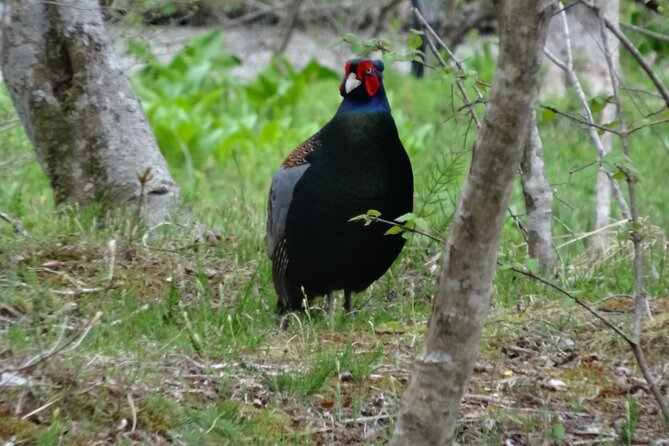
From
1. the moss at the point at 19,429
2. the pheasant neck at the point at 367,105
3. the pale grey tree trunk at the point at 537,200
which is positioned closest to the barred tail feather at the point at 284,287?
the pheasant neck at the point at 367,105

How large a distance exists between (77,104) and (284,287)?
4.66 ft

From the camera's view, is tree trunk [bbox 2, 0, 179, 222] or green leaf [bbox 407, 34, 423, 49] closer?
green leaf [bbox 407, 34, 423, 49]

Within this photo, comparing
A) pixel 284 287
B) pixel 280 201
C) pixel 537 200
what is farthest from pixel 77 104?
pixel 537 200

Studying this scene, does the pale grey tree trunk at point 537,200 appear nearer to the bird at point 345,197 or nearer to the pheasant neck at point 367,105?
the bird at point 345,197

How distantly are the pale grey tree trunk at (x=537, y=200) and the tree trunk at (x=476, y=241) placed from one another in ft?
6.84

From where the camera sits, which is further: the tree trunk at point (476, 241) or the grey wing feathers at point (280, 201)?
the grey wing feathers at point (280, 201)

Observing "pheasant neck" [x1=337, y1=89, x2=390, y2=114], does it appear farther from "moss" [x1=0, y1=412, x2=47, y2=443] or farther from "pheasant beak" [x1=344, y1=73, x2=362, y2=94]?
"moss" [x1=0, y1=412, x2=47, y2=443]

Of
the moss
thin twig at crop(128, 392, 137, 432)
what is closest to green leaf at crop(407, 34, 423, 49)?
thin twig at crop(128, 392, 137, 432)

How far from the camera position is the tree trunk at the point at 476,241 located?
2664 millimetres

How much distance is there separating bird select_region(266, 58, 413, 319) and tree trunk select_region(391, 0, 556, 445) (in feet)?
5.86

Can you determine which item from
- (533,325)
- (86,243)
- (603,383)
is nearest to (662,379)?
(603,383)

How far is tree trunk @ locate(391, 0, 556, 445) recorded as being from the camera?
105 inches

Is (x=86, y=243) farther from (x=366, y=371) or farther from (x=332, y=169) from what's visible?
(x=366, y=371)

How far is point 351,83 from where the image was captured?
15.8 ft
